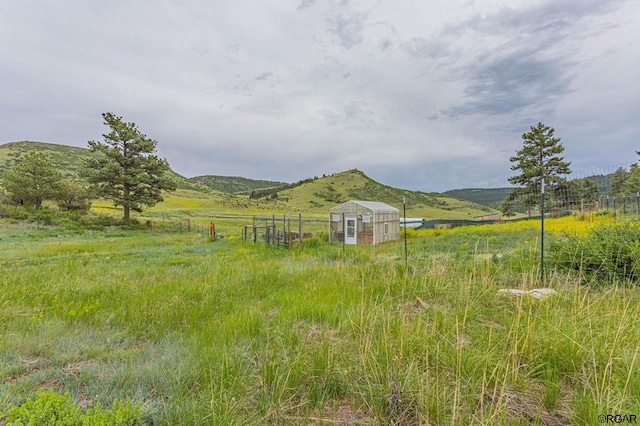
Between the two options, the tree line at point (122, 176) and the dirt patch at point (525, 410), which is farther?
the tree line at point (122, 176)

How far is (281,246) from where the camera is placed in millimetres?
12852

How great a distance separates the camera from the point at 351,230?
18.2 m

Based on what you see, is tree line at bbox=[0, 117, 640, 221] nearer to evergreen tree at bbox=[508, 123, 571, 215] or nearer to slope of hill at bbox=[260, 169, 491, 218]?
evergreen tree at bbox=[508, 123, 571, 215]

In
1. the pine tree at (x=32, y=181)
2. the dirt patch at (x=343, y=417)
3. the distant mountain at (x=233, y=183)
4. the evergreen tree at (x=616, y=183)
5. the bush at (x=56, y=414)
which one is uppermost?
the distant mountain at (x=233, y=183)

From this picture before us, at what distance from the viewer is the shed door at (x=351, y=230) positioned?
1788 centimetres

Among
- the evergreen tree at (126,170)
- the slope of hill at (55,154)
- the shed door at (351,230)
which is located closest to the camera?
the shed door at (351,230)

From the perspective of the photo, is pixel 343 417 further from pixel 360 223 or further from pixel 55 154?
pixel 55 154

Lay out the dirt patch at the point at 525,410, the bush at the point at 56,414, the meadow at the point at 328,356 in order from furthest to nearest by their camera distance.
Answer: the meadow at the point at 328,356, the dirt patch at the point at 525,410, the bush at the point at 56,414

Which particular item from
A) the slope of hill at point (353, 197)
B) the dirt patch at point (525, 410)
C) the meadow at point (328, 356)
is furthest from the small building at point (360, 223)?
the slope of hill at point (353, 197)

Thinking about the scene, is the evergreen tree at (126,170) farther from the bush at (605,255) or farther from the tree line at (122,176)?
the bush at (605,255)

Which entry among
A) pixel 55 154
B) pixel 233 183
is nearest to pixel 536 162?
pixel 55 154

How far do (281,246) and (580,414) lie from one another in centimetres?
1149

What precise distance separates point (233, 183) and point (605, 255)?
6239 inches

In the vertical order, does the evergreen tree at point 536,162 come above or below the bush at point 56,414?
above
